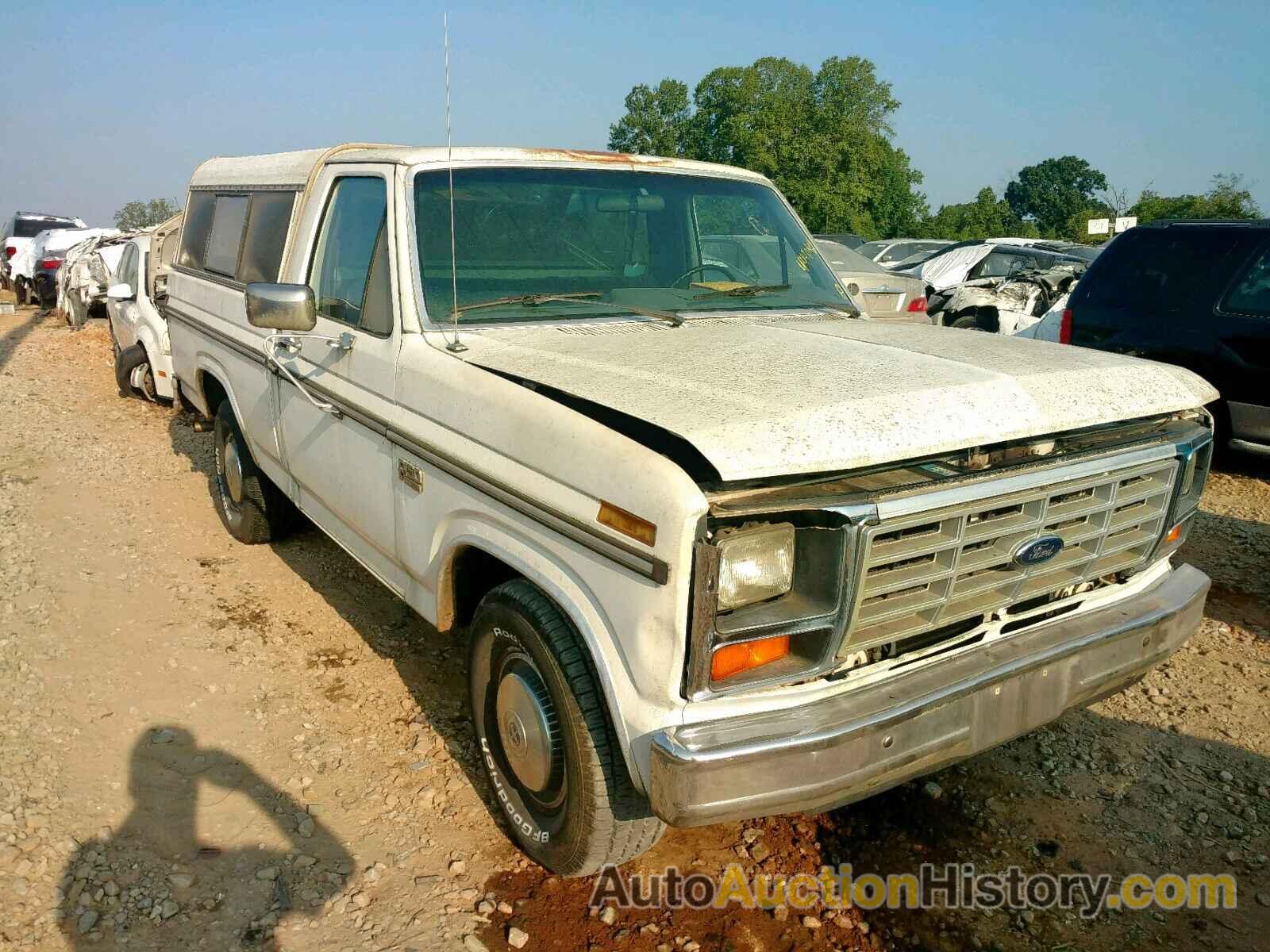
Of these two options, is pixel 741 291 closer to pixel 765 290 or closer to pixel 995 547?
pixel 765 290

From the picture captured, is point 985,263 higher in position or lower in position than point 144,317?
higher

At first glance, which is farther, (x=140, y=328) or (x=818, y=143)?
(x=818, y=143)

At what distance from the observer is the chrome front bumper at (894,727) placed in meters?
2.17

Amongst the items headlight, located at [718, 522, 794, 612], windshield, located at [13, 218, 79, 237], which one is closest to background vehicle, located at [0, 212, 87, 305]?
windshield, located at [13, 218, 79, 237]

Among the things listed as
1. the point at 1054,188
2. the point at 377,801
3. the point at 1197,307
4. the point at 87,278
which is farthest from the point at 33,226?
the point at 1054,188

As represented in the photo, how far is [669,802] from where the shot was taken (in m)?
2.17

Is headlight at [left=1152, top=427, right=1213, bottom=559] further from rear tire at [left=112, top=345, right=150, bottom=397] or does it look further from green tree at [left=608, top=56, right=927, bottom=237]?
green tree at [left=608, top=56, right=927, bottom=237]

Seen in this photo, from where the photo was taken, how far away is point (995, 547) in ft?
8.33

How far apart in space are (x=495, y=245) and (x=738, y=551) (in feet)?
5.97

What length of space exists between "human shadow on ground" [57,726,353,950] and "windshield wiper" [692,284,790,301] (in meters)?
2.38

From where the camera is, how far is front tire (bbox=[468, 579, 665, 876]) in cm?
250

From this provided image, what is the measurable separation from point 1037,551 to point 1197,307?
5.29 meters

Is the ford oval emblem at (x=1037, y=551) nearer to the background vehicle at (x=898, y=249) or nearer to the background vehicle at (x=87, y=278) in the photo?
the background vehicle at (x=87, y=278)

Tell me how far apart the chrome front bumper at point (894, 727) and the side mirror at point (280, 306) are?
81.3 inches
